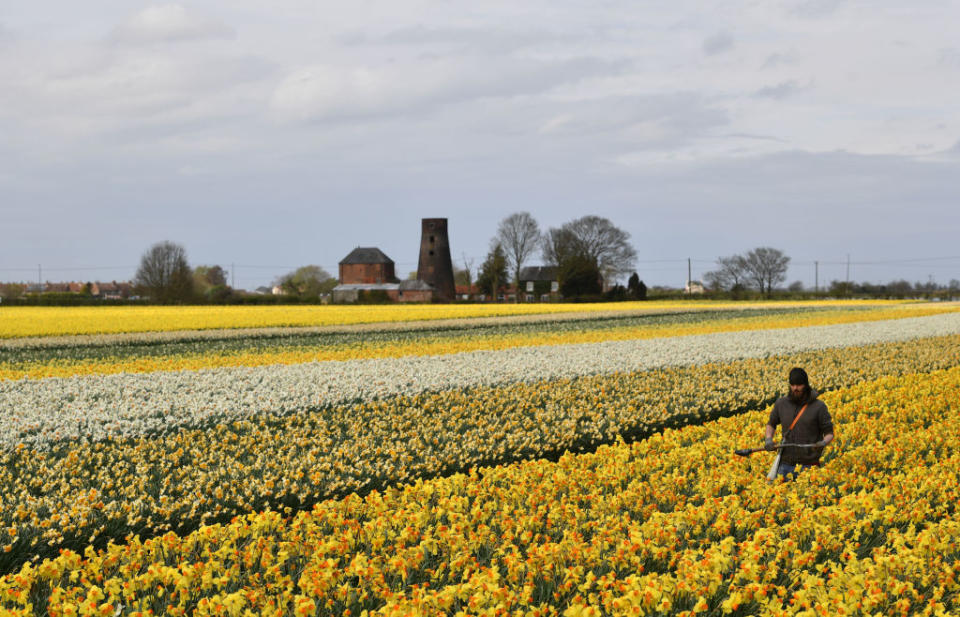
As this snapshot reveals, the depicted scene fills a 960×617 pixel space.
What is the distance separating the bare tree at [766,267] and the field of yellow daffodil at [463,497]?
107 m

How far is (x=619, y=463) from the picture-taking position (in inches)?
340

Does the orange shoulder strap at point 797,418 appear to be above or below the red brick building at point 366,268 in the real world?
below

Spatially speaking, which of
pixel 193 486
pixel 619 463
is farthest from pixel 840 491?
pixel 193 486

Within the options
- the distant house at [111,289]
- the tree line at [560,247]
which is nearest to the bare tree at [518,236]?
the tree line at [560,247]

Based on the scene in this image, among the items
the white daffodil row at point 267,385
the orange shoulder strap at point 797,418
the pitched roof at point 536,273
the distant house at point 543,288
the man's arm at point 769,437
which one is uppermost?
the pitched roof at point 536,273

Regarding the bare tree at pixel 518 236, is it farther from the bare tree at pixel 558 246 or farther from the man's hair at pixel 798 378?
the man's hair at pixel 798 378

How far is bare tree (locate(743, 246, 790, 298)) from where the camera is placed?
390 feet

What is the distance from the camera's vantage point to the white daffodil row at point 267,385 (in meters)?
11.3

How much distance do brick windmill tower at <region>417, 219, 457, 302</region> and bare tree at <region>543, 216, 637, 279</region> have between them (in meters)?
13.8

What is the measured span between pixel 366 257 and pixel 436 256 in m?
19.0

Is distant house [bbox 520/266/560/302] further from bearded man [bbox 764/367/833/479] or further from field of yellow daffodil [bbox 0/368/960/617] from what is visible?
field of yellow daffodil [bbox 0/368/960/617]

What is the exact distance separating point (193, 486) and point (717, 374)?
1231cm

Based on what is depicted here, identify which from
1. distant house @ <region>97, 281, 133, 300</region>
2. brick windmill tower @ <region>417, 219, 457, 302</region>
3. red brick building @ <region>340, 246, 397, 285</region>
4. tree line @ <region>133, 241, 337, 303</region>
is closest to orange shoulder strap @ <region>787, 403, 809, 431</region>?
tree line @ <region>133, 241, 337, 303</region>

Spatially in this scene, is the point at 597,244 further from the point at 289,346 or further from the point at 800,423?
the point at 800,423
